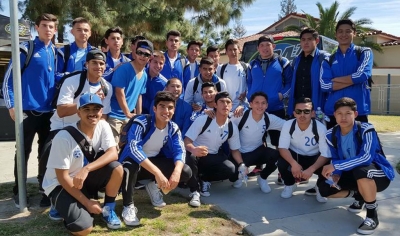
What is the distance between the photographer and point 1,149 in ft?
25.7

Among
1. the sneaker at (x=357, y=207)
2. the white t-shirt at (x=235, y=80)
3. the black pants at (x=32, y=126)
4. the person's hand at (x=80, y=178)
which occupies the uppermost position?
the white t-shirt at (x=235, y=80)

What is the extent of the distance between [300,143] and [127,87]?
7.11ft

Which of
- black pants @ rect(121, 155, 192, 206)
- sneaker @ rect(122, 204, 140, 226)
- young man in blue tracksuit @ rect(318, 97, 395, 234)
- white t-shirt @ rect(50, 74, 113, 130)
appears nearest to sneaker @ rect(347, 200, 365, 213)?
young man in blue tracksuit @ rect(318, 97, 395, 234)

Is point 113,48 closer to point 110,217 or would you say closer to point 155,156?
point 155,156

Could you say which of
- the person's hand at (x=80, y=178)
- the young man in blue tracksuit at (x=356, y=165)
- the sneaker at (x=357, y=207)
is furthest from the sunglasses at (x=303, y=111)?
the person's hand at (x=80, y=178)

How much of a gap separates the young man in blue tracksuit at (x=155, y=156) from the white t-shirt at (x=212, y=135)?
50 cm

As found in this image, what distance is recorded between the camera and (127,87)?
A: 450 cm

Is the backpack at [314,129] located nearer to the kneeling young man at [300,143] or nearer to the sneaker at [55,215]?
the kneeling young man at [300,143]

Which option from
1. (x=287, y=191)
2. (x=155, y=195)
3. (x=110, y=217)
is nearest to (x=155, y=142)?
(x=155, y=195)

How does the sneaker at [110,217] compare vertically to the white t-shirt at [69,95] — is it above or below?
below

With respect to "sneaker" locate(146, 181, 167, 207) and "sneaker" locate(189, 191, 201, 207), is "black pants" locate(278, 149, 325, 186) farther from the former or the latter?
"sneaker" locate(146, 181, 167, 207)

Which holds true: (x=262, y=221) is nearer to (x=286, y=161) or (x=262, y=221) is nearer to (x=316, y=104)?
(x=286, y=161)

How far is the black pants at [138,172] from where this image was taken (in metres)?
3.81

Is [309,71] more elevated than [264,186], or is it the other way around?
[309,71]
